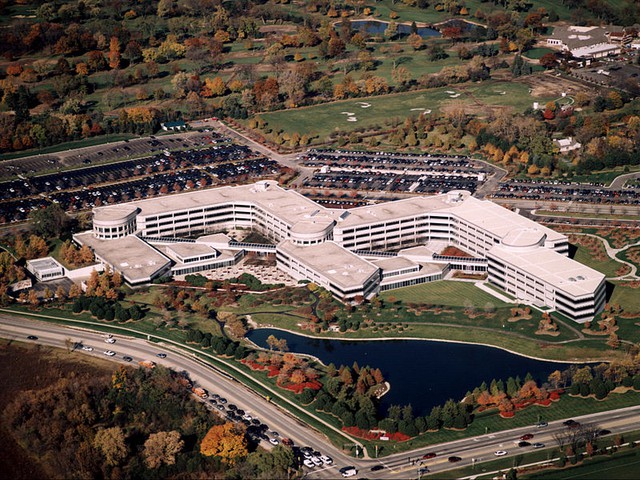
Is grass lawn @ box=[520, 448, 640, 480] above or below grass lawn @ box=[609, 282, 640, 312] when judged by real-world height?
above

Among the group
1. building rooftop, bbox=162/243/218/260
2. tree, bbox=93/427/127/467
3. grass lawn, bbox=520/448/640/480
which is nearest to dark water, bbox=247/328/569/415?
grass lawn, bbox=520/448/640/480

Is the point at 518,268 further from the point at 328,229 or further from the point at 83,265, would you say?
the point at 83,265

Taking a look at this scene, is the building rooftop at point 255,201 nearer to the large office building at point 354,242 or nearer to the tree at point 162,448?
the large office building at point 354,242

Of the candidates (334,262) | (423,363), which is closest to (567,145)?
(334,262)

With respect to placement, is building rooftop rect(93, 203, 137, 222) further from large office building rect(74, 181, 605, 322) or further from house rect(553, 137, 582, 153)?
house rect(553, 137, 582, 153)

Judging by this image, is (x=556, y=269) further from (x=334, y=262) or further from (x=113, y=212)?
(x=113, y=212)

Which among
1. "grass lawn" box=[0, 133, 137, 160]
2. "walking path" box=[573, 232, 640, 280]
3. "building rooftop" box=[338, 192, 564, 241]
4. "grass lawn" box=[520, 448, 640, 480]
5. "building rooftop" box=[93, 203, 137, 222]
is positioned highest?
"grass lawn" box=[520, 448, 640, 480]

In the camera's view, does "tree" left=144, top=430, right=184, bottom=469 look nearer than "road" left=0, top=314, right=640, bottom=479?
No

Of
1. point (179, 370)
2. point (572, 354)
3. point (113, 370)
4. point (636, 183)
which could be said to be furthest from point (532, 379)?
point (636, 183)
